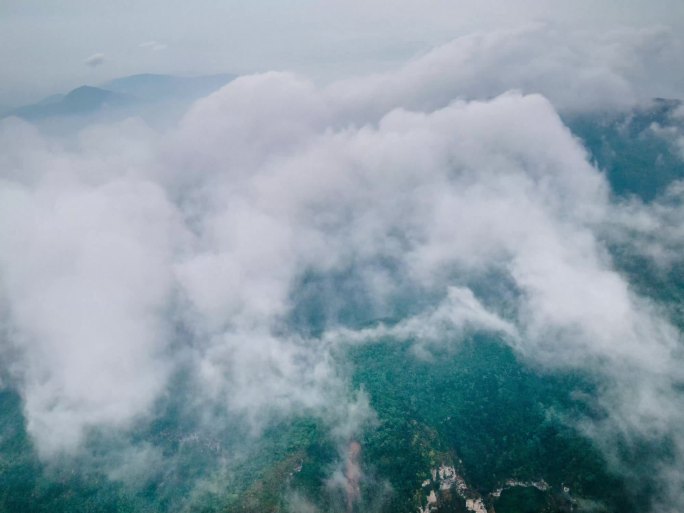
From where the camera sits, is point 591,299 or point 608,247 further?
point 608,247

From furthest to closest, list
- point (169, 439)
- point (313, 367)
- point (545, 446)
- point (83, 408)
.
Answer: point (313, 367), point (83, 408), point (169, 439), point (545, 446)

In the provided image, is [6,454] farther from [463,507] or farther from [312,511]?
[463,507]

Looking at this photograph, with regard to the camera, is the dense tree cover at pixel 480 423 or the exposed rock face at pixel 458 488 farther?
the dense tree cover at pixel 480 423

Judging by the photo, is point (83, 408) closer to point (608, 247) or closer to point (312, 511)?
point (312, 511)

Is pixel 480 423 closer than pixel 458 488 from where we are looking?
No

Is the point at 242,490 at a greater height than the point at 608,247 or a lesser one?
lesser

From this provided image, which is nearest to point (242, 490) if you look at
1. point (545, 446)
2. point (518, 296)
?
point (545, 446)

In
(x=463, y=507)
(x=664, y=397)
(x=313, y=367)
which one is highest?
(x=664, y=397)

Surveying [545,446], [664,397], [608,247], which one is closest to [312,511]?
[545,446]

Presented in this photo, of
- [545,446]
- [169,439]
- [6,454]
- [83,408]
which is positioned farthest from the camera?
[83,408]

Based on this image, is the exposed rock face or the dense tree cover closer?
the exposed rock face
